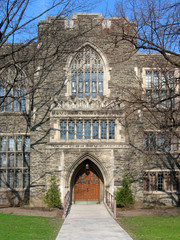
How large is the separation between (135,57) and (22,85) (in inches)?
262

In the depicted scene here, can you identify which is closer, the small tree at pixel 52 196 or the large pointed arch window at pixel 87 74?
the small tree at pixel 52 196

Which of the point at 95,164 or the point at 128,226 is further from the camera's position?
the point at 95,164

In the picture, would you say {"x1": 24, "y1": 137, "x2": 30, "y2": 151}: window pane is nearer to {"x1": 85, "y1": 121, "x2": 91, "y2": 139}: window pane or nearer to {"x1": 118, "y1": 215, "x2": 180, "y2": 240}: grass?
{"x1": 85, "y1": 121, "x2": 91, "y2": 139}: window pane

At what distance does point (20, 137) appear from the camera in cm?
1844

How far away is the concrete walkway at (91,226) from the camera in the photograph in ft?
32.2

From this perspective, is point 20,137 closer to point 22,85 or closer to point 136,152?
point 22,85

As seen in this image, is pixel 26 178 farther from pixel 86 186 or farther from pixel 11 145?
pixel 86 186

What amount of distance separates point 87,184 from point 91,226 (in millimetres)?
6545

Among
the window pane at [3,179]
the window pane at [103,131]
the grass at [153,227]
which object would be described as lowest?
the grass at [153,227]

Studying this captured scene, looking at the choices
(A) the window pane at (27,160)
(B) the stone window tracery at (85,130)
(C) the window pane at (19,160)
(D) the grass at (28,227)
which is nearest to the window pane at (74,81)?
(B) the stone window tracery at (85,130)

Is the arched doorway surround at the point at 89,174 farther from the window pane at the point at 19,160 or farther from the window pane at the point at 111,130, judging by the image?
the window pane at the point at 19,160

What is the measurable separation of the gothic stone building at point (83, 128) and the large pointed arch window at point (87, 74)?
0.06 meters

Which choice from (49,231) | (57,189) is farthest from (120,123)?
(49,231)

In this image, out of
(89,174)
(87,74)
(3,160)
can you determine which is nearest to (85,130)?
(89,174)
